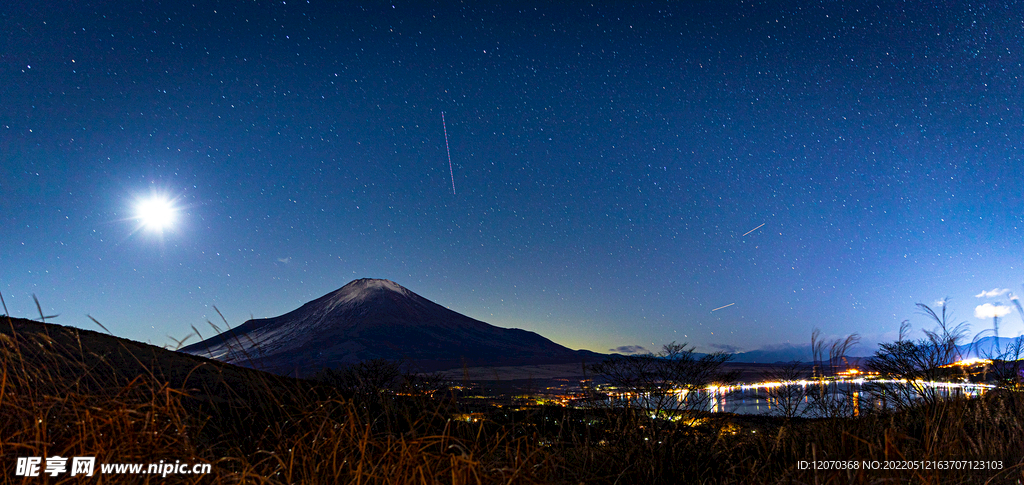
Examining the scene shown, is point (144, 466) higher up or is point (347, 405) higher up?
point (347, 405)

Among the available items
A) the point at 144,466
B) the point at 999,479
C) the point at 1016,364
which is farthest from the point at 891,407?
the point at 144,466

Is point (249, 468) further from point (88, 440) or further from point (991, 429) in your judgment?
point (991, 429)

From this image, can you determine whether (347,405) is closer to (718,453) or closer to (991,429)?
(718,453)

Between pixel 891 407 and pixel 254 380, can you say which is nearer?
pixel 254 380

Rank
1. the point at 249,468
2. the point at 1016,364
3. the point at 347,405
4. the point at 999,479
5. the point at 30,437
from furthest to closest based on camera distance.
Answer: the point at 1016,364 → the point at 999,479 → the point at 347,405 → the point at 30,437 → the point at 249,468

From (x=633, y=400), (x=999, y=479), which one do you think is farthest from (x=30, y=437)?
(x=999, y=479)

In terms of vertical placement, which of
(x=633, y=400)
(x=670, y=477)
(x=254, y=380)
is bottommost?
(x=670, y=477)

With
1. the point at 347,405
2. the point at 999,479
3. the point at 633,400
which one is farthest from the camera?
the point at 633,400
